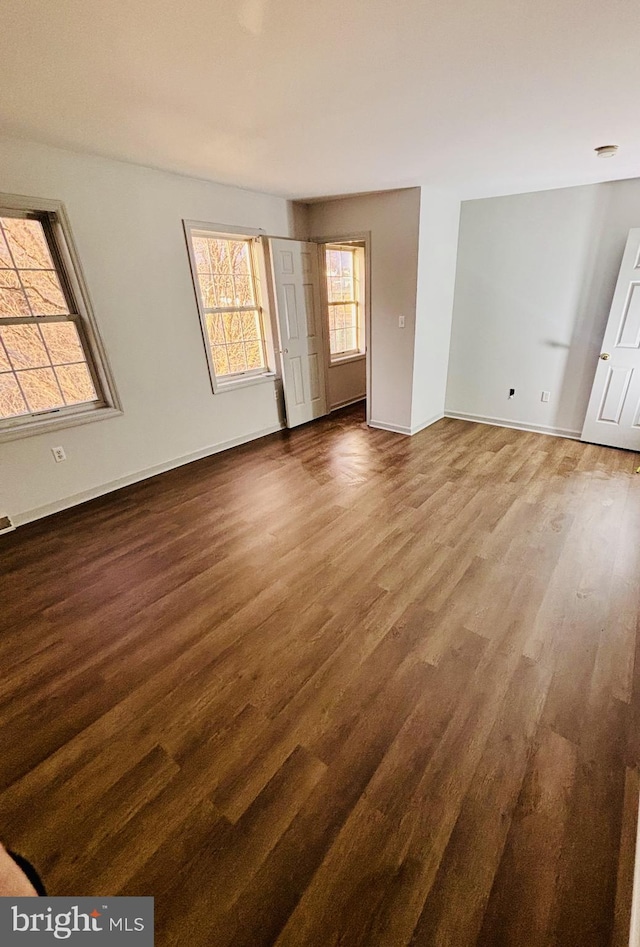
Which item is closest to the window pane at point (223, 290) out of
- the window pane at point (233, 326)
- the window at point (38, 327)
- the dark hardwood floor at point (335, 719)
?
the window pane at point (233, 326)

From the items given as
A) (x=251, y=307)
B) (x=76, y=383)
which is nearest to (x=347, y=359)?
(x=251, y=307)

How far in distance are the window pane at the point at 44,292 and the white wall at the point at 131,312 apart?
235 millimetres

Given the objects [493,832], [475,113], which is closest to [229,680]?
[493,832]

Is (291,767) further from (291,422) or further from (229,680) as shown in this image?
(291,422)

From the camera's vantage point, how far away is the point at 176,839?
46.1 inches

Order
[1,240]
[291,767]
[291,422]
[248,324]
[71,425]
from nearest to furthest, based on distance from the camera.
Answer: [291,767] → [1,240] → [71,425] → [248,324] → [291,422]

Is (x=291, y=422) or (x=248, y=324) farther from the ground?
(x=248, y=324)

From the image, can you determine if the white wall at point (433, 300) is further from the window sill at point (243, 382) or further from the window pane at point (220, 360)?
the window pane at point (220, 360)

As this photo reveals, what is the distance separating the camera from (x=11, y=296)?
264 centimetres

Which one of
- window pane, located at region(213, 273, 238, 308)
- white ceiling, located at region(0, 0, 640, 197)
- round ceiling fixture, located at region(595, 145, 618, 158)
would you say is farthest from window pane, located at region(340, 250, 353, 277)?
round ceiling fixture, located at region(595, 145, 618, 158)

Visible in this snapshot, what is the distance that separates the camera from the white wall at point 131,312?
2.72 metres

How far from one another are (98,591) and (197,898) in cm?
161

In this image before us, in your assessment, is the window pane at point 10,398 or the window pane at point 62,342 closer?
the window pane at point 10,398

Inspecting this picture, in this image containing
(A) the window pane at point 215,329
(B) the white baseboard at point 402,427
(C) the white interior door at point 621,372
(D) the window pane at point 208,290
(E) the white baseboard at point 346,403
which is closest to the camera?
(C) the white interior door at point 621,372
